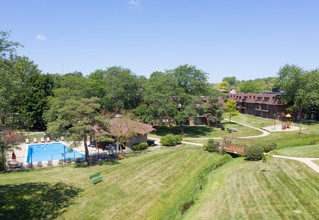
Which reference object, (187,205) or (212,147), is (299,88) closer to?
(212,147)

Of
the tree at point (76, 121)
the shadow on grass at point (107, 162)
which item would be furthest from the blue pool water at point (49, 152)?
the tree at point (76, 121)

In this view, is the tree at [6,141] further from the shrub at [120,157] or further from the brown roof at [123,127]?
the shrub at [120,157]

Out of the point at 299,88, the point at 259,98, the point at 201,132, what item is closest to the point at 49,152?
the point at 201,132

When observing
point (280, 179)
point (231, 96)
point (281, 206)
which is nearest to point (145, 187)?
point (281, 206)

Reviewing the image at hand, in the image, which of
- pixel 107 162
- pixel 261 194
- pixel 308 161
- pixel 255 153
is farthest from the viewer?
pixel 107 162

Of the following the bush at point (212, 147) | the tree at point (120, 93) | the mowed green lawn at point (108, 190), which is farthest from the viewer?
the tree at point (120, 93)

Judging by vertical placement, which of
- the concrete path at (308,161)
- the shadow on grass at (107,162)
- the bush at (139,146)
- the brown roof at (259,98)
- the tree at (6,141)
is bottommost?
the shadow on grass at (107,162)
